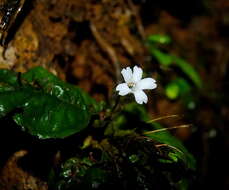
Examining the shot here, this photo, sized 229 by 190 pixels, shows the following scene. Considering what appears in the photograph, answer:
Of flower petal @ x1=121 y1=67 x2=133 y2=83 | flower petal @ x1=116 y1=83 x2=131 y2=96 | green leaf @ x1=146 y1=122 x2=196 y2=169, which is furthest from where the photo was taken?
green leaf @ x1=146 y1=122 x2=196 y2=169

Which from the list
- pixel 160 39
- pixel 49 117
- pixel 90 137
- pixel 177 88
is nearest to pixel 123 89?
pixel 49 117

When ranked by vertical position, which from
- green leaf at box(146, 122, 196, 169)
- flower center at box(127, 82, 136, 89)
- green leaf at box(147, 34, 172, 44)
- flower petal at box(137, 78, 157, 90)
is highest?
green leaf at box(147, 34, 172, 44)

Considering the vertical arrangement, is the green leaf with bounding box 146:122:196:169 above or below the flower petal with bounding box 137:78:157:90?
below

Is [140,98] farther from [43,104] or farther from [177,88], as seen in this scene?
[177,88]

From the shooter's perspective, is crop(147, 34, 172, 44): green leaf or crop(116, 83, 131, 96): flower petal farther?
crop(147, 34, 172, 44): green leaf

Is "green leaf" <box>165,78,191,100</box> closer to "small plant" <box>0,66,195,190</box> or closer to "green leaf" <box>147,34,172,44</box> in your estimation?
"green leaf" <box>147,34,172,44</box>

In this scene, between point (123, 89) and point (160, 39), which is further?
point (160, 39)

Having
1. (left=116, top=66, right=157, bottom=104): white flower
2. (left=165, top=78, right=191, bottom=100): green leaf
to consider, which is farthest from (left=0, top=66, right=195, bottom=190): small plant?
(left=165, top=78, right=191, bottom=100): green leaf

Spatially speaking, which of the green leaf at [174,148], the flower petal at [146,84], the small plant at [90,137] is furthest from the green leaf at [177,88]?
the flower petal at [146,84]

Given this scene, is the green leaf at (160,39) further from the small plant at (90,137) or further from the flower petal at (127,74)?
the flower petal at (127,74)
